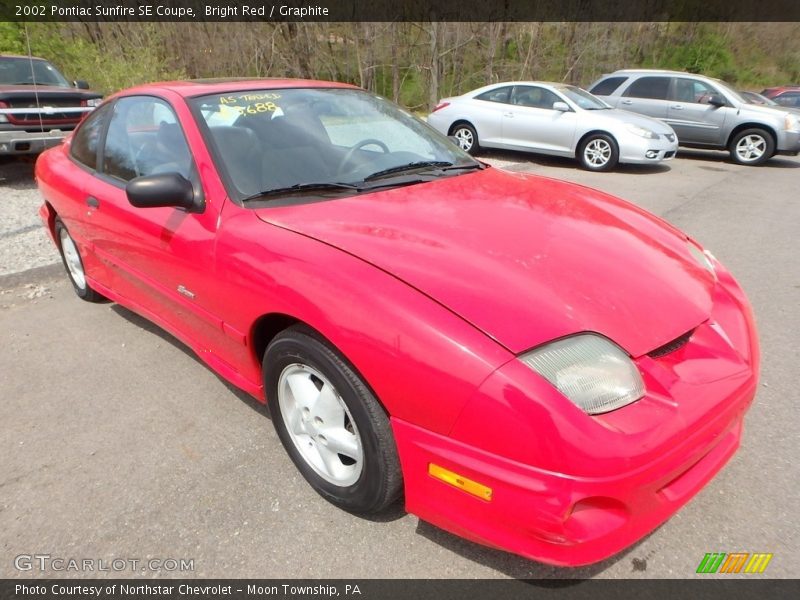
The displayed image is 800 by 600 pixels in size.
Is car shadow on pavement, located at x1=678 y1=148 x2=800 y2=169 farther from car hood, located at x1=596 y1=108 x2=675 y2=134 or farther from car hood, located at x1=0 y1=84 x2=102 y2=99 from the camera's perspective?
car hood, located at x1=0 y1=84 x2=102 y2=99

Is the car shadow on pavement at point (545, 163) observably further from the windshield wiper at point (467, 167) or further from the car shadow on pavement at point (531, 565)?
the car shadow on pavement at point (531, 565)

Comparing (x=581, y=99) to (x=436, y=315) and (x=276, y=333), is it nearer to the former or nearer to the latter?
(x=276, y=333)

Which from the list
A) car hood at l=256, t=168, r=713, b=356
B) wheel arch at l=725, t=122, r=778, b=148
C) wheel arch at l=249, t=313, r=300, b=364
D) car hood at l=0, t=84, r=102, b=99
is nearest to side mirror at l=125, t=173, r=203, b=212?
car hood at l=256, t=168, r=713, b=356

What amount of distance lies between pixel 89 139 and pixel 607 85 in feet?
37.1

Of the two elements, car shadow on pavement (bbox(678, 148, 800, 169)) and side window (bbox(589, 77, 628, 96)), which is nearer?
car shadow on pavement (bbox(678, 148, 800, 169))

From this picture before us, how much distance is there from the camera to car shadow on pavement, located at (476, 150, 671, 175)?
31.6 feet

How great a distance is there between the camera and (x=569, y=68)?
2103 centimetres

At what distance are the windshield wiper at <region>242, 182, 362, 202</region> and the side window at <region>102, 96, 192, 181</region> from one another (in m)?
0.41

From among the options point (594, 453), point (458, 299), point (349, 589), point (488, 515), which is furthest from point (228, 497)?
point (594, 453)

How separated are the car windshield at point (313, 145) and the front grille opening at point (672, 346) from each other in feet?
4.45

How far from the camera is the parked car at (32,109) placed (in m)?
7.01

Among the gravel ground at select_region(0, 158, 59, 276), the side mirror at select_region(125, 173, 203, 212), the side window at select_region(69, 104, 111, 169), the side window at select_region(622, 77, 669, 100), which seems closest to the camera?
the side mirror at select_region(125, 173, 203, 212)

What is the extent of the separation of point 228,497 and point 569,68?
73.7ft
